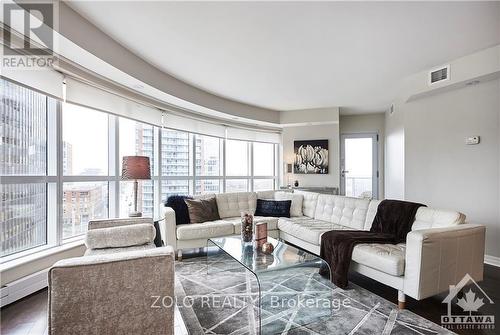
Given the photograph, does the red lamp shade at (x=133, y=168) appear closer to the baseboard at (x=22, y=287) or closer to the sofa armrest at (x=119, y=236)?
the sofa armrest at (x=119, y=236)

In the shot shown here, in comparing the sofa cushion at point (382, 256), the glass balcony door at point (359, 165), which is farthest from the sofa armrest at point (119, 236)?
the glass balcony door at point (359, 165)

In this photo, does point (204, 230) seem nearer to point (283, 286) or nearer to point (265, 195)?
point (283, 286)

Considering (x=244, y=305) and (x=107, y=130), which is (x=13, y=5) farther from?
(x=244, y=305)

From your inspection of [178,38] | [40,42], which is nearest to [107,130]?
[40,42]

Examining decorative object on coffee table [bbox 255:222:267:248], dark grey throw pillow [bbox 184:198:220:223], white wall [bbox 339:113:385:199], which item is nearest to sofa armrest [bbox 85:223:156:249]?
decorative object on coffee table [bbox 255:222:267:248]

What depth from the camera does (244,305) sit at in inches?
94.1

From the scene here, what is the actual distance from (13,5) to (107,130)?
2.00m

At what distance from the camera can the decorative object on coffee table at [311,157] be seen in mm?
6008

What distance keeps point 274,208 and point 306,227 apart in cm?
95

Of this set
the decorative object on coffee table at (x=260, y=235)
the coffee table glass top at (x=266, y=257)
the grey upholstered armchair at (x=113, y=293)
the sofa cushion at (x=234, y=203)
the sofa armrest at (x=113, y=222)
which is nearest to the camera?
the grey upholstered armchair at (x=113, y=293)

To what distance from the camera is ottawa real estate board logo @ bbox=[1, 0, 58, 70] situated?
2.02 meters

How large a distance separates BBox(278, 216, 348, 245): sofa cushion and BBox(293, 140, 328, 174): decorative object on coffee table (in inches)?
77.3

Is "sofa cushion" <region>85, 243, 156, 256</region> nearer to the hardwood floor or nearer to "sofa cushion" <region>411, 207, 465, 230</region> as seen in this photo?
the hardwood floor

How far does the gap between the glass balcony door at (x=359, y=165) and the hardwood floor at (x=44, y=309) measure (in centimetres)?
376
